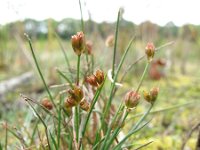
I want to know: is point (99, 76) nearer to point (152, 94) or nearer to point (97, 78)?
point (97, 78)

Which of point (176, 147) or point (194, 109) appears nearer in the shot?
point (176, 147)

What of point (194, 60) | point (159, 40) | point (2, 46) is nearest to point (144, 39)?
point (159, 40)

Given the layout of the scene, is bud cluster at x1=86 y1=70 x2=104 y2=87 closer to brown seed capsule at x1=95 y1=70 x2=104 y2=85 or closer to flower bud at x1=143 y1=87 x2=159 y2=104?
brown seed capsule at x1=95 y1=70 x2=104 y2=85

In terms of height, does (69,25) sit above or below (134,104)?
below

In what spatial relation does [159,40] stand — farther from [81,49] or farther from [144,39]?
[81,49]

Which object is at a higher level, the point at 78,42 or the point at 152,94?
the point at 78,42

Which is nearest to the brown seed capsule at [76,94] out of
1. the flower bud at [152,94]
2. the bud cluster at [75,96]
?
the bud cluster at [75,96]

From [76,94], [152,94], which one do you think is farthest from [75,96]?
[152,94]

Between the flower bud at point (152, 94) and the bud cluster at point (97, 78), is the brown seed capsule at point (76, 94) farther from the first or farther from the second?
the flower bud at point (152, 94)
